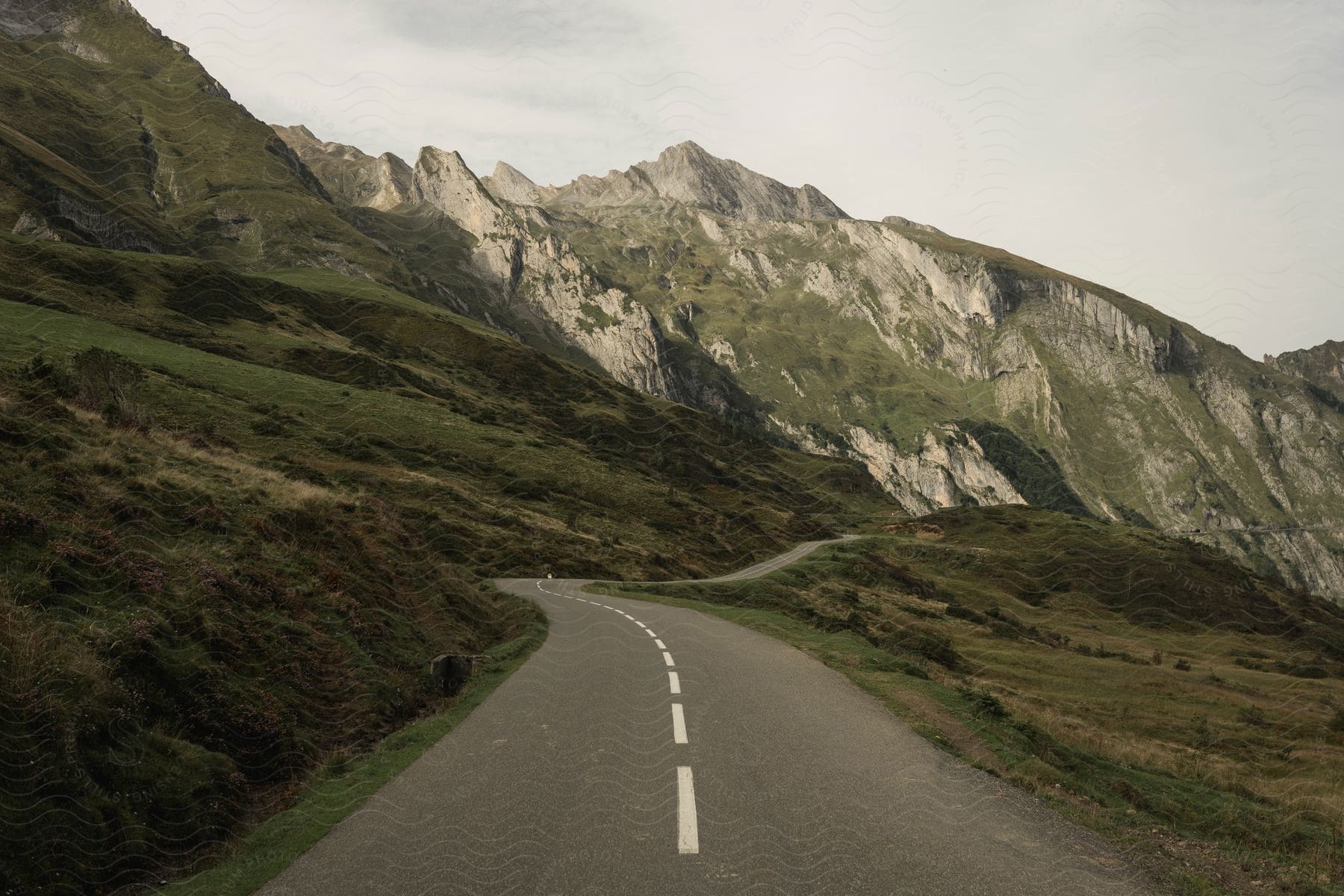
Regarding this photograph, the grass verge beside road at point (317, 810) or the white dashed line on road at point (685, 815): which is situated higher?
the white dashed line on road at point (685, 815)

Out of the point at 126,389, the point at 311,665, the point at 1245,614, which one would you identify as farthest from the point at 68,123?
the point at 1245,614

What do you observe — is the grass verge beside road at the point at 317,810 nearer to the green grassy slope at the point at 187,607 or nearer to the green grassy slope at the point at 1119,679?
the green grassy slope at the point at 187,607

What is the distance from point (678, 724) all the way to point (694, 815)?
158 inches

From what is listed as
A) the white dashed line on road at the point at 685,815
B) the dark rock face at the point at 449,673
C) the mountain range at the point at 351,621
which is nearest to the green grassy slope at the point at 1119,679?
the mountain range at the point at 351,621

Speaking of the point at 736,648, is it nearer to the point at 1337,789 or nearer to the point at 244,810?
the point at 244,810

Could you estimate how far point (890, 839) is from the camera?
7164 mm

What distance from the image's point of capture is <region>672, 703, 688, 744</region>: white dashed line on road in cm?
1080

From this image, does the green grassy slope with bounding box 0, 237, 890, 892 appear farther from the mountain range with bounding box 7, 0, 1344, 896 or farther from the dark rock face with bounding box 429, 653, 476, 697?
the dark rock face with bounding box 429, 653, 476, 697

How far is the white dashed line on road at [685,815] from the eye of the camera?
6.92m

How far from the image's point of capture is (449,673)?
15469 millimetres

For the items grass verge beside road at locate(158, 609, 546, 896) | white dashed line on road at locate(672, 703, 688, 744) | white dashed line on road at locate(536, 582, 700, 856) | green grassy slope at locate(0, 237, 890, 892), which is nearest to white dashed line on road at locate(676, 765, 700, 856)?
white dashed line on road at locate(536, 582, 700, 856)

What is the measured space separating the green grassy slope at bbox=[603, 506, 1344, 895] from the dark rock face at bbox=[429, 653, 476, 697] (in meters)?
9.42

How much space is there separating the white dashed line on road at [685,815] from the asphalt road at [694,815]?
3 centimetres

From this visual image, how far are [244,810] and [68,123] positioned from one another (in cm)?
24853
